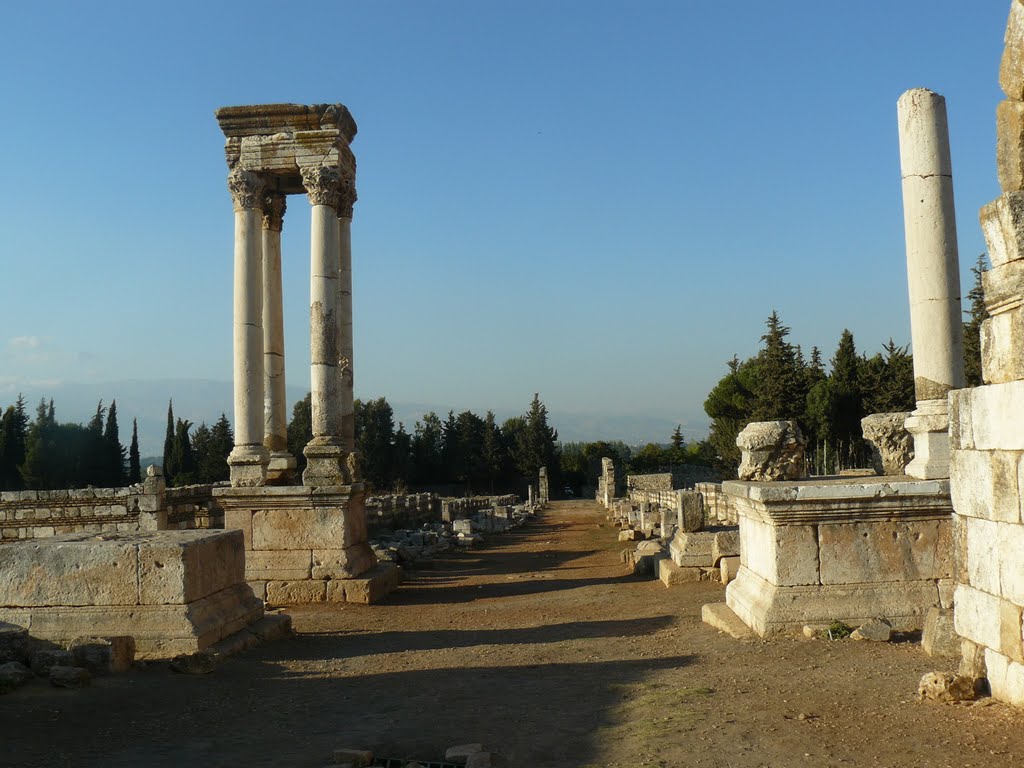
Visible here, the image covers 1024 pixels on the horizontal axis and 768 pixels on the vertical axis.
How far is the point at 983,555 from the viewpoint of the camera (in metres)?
5.00

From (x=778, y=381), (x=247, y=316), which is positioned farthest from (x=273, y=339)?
(x=778, y=381)

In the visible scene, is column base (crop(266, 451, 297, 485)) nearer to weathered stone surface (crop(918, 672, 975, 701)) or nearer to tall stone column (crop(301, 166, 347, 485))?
tall stone column (crop(301, 166, 347, 485))

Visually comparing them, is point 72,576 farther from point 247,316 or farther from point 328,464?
point 247,316

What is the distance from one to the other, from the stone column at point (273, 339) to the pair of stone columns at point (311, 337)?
0.26 m

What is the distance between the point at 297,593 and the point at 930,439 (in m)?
8.24

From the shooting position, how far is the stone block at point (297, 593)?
476 inches

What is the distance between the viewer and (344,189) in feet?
45.9

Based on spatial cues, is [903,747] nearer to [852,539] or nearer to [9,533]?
[852,539]

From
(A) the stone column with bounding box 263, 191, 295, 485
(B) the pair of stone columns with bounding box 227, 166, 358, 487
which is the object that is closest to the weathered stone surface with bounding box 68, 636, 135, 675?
(B) the pair of stone columns with bounding box 227, 166, 358, 487

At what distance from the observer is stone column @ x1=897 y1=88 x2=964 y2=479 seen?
27.5 feet

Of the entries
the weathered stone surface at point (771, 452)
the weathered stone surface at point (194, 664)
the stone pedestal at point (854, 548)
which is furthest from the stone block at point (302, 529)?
the stone pedestal at point (854, 548)

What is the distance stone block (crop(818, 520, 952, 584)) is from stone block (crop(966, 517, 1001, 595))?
216 cm

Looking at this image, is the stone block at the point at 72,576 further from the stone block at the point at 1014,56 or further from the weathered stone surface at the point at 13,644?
the stone block at the point at 1014,56

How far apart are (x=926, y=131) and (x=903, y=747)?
6244mm
